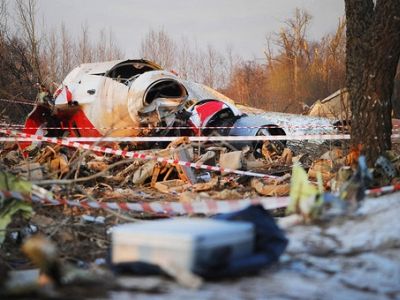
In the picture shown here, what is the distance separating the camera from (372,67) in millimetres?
5703

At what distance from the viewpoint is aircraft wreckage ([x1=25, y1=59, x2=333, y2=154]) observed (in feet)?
36.1

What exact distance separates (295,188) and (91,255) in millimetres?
1813

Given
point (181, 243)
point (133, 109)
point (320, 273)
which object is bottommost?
point (320, 273)

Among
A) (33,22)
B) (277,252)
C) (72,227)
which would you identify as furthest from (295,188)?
(33,22)

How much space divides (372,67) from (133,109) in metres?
6.13

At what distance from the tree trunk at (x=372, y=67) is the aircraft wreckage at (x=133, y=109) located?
5.19m

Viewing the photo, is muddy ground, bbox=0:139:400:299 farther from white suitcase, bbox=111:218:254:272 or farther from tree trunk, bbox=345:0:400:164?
tree trunk, bbox=345:0:400:164

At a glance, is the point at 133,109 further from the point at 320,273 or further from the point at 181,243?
the point at 181,243

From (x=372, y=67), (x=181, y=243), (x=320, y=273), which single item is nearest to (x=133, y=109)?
(x=372, y=67)

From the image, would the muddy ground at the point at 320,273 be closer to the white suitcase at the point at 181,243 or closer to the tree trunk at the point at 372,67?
the white suitcase at the point at 181,243

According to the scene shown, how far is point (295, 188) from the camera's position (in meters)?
2.97

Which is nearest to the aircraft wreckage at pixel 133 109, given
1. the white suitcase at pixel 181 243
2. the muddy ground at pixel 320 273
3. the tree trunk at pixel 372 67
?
the tree trunk at pixel 372 67

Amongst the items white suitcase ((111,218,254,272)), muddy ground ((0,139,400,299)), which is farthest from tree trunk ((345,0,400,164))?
white suitcase ((111,218,254,272))

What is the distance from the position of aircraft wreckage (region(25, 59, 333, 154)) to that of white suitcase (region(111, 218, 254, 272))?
8.75 meters
